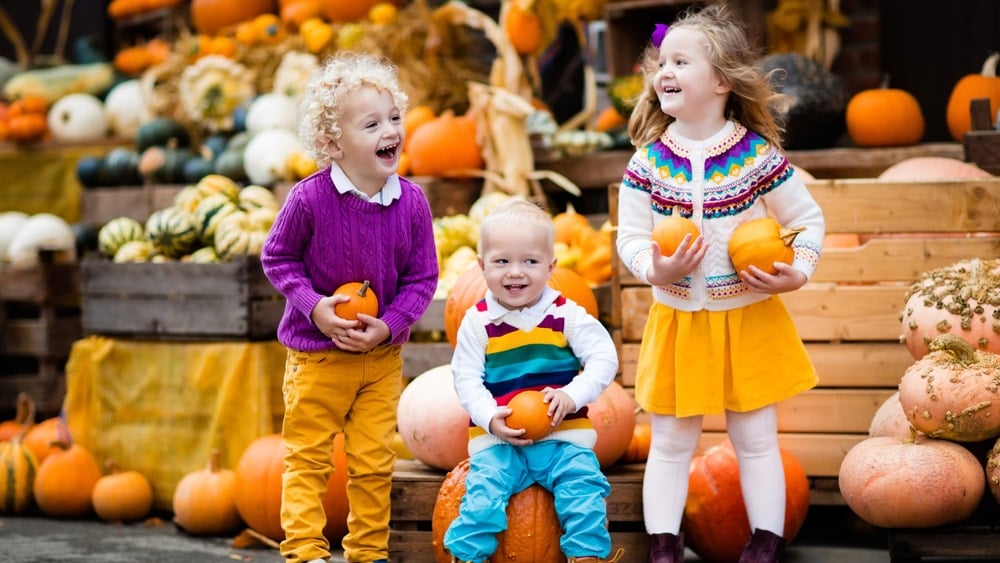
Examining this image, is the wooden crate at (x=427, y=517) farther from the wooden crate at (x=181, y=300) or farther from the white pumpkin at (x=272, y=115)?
the white pumpkin at (x=272, y=115)

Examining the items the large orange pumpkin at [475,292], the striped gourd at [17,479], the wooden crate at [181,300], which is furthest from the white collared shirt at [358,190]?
the striped gourd at [17,479]

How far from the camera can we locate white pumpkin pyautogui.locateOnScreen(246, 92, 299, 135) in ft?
22.8

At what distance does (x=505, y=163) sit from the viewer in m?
6.09

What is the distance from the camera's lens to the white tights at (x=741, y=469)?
12.9ft

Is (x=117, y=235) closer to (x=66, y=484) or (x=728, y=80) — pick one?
(x=66, y=484)

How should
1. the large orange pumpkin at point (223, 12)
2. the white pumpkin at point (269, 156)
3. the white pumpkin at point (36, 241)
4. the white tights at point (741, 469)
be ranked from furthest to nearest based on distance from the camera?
the large orange pumpkin at point (223, 12), the white pumpkin at point (36, 241), the white pumpkin at point (269, 156), the white tights at point (741, 469)

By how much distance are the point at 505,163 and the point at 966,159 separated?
2066 millimetres

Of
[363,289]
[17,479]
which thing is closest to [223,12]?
[17,479]

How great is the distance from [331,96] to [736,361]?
1.40 meters

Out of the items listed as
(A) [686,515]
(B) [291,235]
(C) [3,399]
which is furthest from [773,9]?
(C) [3,399]

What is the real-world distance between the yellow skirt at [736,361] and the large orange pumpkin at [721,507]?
40cm

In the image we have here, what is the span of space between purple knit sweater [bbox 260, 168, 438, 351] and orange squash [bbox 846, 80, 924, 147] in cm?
249

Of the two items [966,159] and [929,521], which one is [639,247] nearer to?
[929,521]

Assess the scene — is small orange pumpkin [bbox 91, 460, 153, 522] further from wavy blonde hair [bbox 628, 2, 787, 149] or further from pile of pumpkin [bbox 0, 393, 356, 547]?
wavy blonde hair [bbox 628, 2, 787, 149]
